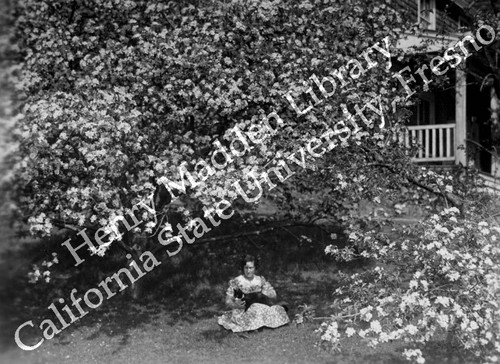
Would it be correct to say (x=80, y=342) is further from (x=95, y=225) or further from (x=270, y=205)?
(x=270, y=205)

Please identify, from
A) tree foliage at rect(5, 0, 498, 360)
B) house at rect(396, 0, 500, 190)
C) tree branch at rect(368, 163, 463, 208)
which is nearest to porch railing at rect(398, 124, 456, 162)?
house at rect(396, 0, 500, 190)

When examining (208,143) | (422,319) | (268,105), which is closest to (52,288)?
(208,143)

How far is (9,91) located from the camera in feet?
24.3

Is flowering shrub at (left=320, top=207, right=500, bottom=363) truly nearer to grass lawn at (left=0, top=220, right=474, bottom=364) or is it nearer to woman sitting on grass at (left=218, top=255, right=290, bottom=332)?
grass lawn at (left=0, top=220, right=474, bottom=364)

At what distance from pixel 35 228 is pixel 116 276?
8.66 ft

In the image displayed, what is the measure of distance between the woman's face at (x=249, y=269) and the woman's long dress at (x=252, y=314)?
0.21 ft

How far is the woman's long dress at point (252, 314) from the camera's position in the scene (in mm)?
8148

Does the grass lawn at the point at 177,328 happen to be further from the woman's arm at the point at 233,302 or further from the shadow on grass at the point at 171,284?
the woman's arm at the point at 233,302

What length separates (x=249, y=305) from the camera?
823cm

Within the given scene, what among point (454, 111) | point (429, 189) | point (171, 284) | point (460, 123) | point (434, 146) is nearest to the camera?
point (429, 189)

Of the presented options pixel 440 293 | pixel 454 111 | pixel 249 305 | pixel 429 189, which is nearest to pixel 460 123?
pixel 454 111

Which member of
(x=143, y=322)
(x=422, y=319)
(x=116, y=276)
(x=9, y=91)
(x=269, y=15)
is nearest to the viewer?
(x=422, y=319)

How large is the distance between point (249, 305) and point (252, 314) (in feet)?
0.41

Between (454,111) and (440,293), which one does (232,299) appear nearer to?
(440,293)
